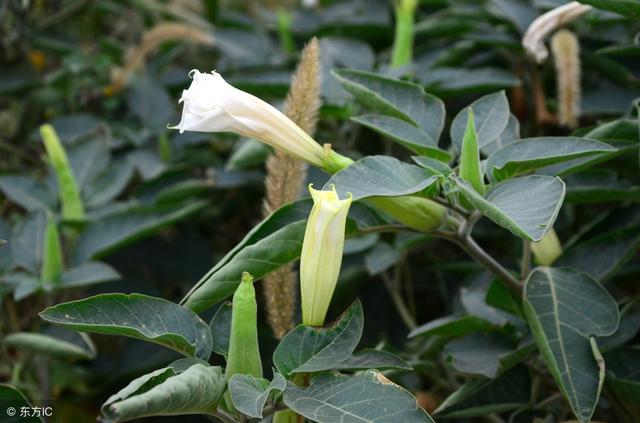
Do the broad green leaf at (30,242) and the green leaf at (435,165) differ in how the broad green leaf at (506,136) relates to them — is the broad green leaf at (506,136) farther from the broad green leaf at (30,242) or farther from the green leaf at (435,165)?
the broad green leaf at (30,242)

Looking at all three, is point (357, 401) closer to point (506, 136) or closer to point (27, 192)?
point (506, 136)

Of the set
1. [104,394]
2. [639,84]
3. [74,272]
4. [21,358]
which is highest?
[639,84]

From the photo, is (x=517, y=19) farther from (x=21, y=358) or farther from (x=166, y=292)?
(x=21, y=358)

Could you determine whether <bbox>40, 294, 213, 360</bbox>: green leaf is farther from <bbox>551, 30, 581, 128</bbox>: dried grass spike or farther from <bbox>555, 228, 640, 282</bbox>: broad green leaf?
<bbox>551, 30, 581, 128</bbox>: dried grass spike

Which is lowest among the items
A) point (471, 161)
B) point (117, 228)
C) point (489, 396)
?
point (489, 396)

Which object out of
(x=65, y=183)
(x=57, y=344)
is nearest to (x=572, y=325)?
(x=57, y=344)

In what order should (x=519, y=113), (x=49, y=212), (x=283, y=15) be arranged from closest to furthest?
(x=49, y=212) → (x=519, y=113) → (x=283, y=15)

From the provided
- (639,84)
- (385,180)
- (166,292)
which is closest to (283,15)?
(166,292)
